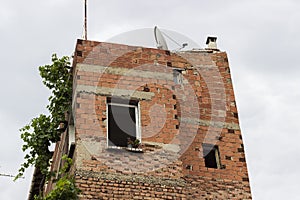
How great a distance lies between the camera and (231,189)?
587 inches

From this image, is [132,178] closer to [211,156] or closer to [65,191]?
[65,191]

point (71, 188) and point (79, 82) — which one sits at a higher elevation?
point (79, 82)

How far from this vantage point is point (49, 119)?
47.8 ft

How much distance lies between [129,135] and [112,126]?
0.45 metres

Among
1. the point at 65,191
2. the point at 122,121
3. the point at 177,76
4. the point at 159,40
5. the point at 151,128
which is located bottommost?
the point at 65,191

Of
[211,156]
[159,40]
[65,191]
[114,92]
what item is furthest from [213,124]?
[65,191]

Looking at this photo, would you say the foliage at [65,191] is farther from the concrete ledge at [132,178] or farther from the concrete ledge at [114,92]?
the concrete ledge at [114,92]

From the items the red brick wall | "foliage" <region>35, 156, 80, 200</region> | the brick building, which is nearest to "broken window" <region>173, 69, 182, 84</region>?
the brick building

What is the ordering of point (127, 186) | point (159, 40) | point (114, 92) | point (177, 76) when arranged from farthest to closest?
point (159, 40) < point (177, 76) < point (114, 92) < point (127, 186)

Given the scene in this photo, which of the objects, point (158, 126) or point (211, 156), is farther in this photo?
point (211, 156)

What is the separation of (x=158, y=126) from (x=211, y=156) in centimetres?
199

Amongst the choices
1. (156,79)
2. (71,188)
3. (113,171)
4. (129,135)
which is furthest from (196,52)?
(71,188)

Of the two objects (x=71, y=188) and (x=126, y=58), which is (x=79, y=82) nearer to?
(x=126, y=58)

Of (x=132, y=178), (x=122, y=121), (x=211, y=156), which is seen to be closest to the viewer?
(x=132, y=178)
